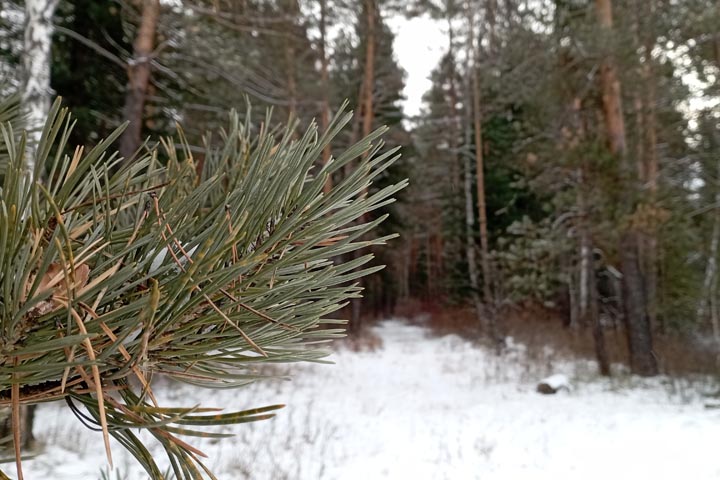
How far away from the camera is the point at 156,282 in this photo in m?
0.32

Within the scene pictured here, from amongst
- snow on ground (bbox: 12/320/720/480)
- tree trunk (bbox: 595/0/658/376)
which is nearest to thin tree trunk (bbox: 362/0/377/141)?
tree trunk (bbox: 595/0/658/376)

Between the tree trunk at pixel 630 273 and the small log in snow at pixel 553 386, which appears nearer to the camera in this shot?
the small log in snow at pixel 553 386

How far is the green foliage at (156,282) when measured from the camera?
1.21ft

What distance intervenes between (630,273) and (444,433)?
3.92 metres

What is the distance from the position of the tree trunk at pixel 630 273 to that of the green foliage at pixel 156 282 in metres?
7.22

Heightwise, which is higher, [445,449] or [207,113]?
[207,113]

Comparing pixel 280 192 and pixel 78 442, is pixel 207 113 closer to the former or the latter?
pixel 78 442

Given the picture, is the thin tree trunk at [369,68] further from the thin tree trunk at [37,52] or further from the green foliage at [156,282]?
the green foliage at [156,282]

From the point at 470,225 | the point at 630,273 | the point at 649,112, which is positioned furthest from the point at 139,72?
the point at 470,225

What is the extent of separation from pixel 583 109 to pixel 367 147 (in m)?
7.87

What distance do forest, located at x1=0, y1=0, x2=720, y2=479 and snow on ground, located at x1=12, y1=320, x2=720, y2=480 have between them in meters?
0.15

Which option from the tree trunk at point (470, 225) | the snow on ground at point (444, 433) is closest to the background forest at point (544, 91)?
the tree trunk at point (470, 225)

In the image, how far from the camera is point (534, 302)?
41.3 ft

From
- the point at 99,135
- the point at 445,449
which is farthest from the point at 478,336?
the point at 99,135
